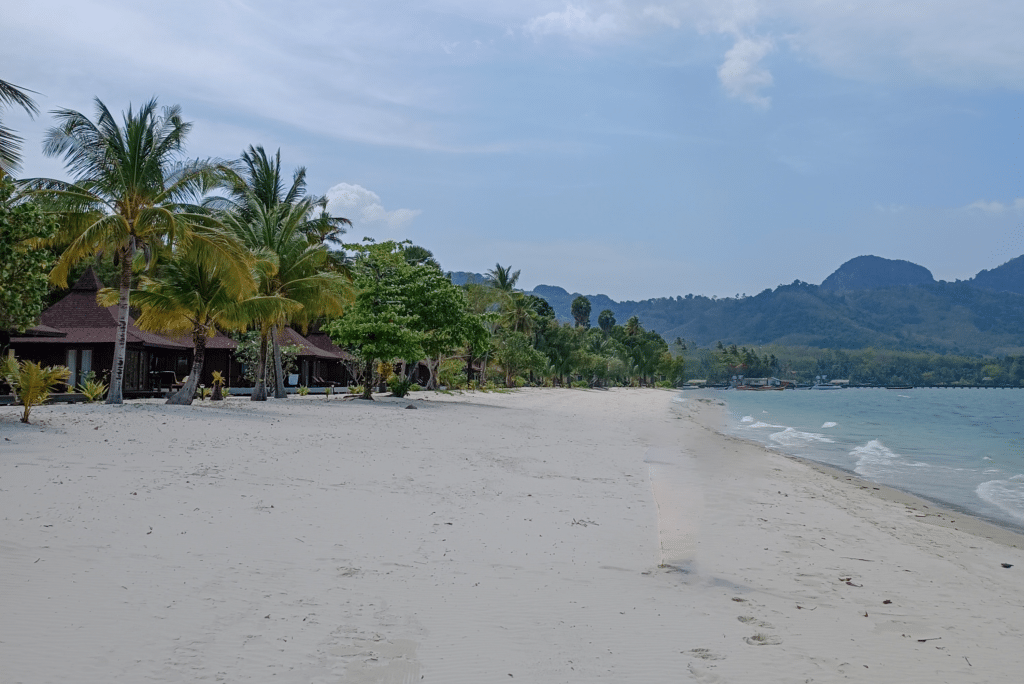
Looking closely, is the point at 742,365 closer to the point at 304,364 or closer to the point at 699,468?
the point at 304,364

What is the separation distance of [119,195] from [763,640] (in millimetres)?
17991

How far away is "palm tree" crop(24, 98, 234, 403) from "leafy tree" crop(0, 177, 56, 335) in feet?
12.4

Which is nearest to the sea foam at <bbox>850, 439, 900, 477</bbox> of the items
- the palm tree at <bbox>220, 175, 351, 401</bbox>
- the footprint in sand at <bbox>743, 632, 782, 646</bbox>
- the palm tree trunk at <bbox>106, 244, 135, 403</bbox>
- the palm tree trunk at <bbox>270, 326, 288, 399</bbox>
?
the footprint in sand at <bbox>743, 632, 782, 646</bbox>

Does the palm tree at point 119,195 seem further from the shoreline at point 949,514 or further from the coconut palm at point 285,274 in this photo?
the shoreline at point 949,514

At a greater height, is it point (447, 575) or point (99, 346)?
point (99, 346)

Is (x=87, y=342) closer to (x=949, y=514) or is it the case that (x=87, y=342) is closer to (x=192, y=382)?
(x=192, y=382)

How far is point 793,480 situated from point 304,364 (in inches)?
1096

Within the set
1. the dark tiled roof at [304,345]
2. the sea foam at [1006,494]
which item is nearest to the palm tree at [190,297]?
the dark tiled roof at [304,345]

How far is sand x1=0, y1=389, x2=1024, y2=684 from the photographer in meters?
3.87

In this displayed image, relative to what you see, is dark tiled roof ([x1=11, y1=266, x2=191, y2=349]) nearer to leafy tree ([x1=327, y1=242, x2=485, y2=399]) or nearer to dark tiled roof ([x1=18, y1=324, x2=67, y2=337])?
dark tiled roof ([x1=18, y1=324, x2=67, y2=337])

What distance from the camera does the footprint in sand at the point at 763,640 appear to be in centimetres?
443

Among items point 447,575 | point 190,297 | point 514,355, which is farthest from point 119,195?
point 514,355

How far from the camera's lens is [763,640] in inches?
176

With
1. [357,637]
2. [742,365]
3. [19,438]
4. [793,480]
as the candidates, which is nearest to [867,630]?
[357,637]
